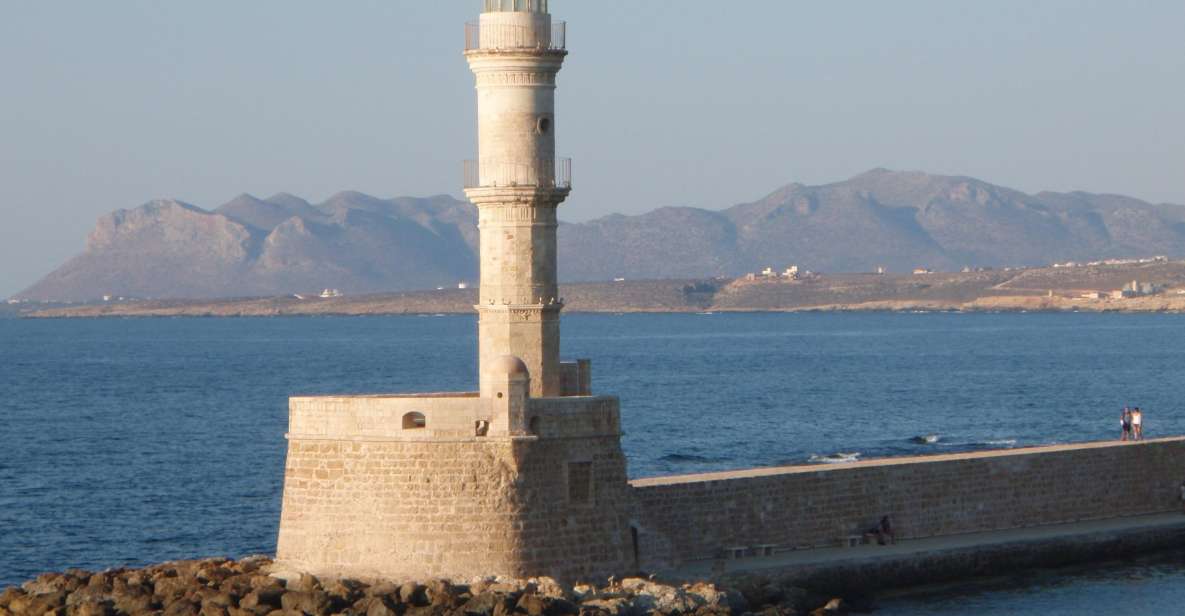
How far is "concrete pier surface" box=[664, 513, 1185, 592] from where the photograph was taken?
2495cm

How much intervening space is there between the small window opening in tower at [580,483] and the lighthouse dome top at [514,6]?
5628 millimetres

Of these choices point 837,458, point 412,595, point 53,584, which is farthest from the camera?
point 837,458

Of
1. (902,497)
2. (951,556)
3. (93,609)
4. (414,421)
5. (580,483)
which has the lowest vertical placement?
(951,556)

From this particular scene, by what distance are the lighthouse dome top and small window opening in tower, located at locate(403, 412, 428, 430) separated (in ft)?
17.2

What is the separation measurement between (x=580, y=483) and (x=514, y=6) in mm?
5936

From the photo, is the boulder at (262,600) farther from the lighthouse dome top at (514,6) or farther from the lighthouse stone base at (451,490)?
the lighthouse dome top at (514,6)

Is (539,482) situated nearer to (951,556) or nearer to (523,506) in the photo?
(523,506)

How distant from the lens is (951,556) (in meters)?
26.7

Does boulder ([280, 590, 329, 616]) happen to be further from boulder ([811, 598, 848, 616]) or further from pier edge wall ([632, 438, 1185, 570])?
boulder ([811, 598, 848, 616])

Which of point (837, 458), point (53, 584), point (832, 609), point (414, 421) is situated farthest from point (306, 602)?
point (837, 458)

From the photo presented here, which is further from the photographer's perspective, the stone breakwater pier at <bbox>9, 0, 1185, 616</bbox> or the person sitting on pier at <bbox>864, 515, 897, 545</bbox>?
the person sitting on pier at <bbox>864, 515, 897, 545</bbox>

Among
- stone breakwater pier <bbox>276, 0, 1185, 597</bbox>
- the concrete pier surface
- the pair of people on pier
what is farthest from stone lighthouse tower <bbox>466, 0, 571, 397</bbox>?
the pair of people on pier

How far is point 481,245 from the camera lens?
25250 millimetres

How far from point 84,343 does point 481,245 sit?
404 ft
